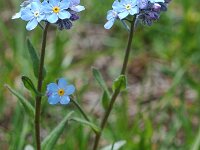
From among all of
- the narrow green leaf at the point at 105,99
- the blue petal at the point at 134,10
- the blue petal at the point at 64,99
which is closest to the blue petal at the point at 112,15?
the blue petal at the point at 134,10

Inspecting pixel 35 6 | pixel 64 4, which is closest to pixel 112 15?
pixel 64 4

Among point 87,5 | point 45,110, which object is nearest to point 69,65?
point 45,110

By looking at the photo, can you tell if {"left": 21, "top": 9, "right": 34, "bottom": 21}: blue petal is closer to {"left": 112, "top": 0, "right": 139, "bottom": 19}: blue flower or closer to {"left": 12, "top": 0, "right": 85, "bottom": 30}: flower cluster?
{"left": 12, "top": 0, "right": 85, "bottom": 30}: flower cluster

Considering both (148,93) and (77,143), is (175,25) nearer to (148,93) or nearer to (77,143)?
(148,93)

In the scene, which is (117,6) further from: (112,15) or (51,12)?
(51,12)

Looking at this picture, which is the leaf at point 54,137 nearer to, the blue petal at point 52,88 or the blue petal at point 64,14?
the blue petal at point 52,88

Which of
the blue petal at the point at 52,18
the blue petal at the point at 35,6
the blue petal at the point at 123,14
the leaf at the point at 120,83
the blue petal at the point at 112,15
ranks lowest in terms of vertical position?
the leaf at the point at 120,83

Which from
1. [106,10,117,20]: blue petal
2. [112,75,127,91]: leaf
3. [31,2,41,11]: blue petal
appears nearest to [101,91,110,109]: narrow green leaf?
[112,75,127,91]: leaf
